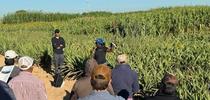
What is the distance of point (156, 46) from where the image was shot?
58.4 feet

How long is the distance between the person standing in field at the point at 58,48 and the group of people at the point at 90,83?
7.72 metres

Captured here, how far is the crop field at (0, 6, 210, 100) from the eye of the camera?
494 inches

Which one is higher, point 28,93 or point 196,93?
point 28,93

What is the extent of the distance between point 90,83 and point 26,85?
855mm

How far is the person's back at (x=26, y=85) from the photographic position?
714 centimetres

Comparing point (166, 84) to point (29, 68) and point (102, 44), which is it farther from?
point (102, 44)

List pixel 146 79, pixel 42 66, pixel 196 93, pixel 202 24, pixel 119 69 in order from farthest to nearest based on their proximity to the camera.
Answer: pixel 202 24
pixel 42 66
pixel 146 79
pixel 196 93
pixel 119 69

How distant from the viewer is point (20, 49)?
22938 mm

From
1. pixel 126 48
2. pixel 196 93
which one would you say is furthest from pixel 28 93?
pixel 126 48

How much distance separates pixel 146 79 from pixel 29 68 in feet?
21.2

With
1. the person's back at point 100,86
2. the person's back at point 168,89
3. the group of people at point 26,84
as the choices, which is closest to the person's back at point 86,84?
the group of people at point 26,84

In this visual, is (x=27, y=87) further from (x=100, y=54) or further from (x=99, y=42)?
(x=100, y=54)

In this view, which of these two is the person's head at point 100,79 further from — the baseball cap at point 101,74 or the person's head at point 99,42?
the person's head at point 99,42

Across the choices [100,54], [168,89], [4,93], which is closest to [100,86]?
[4,93]
